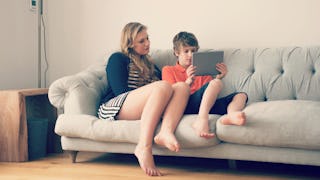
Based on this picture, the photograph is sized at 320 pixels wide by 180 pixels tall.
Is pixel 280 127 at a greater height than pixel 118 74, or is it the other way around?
pixel 118 74

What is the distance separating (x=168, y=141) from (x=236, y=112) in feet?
1.18

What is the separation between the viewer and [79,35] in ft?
12.2

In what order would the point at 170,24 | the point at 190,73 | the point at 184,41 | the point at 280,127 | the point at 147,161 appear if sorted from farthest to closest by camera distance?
the point at 170,24 → the point at 184,41 → the point at 190,73 → the point at 147,161 → the point at 280,127

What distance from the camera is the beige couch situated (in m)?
2.29

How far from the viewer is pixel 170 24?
3.47 meters

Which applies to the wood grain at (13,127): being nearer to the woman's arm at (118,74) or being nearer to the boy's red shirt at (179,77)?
the woman's arm at (118,74)

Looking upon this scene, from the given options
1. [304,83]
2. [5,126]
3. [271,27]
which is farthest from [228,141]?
[5,126]

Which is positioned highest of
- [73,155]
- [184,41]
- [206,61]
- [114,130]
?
[184,41]

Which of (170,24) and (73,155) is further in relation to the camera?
(170,24)

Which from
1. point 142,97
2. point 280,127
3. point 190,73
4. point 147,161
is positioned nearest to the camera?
point 280,127

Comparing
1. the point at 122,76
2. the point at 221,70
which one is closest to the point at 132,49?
the point at 122,76

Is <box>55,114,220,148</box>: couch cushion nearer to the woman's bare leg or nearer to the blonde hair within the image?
the woman's bare leg

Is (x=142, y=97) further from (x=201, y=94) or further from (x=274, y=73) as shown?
(x=274, y=73)

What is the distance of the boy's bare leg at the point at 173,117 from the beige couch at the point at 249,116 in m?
0.05
